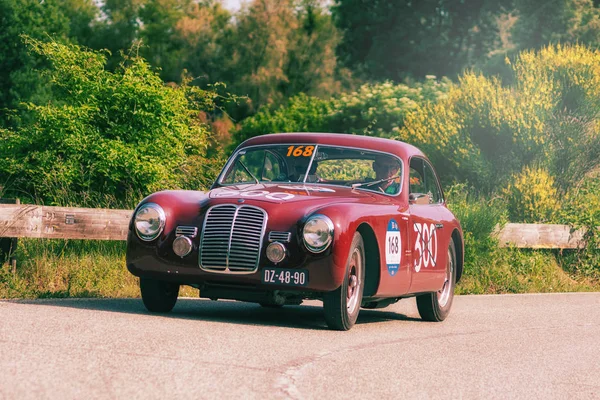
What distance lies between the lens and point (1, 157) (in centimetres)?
1767

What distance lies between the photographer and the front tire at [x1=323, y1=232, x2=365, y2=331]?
363 inches

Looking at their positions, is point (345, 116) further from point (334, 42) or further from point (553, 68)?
point (334, 42)

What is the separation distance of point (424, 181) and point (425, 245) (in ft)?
4.15

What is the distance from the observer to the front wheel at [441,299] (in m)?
11.7

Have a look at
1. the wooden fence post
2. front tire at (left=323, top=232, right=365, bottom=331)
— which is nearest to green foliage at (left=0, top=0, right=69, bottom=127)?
the wooden fence post

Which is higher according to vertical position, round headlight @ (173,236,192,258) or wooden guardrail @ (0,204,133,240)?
round headlight @ (173,236,192,258)

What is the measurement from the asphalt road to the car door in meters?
0.53

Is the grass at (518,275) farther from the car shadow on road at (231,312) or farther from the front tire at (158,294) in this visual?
the front tire at (158,294)

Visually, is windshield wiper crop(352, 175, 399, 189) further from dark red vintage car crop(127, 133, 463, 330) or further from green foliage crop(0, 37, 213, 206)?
green foliage crop(0, 37, 213, 206)

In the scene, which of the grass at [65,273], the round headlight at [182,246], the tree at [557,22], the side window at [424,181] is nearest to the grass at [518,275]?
the side window at [424,181]

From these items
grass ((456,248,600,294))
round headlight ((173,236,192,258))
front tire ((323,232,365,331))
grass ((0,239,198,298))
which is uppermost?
round headlight ((173,236,192,258))

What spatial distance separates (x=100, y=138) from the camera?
1725 cm

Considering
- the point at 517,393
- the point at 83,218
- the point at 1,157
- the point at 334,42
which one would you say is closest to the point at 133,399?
the point at 517,393

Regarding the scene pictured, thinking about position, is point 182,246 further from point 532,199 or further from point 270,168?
point 532,199
